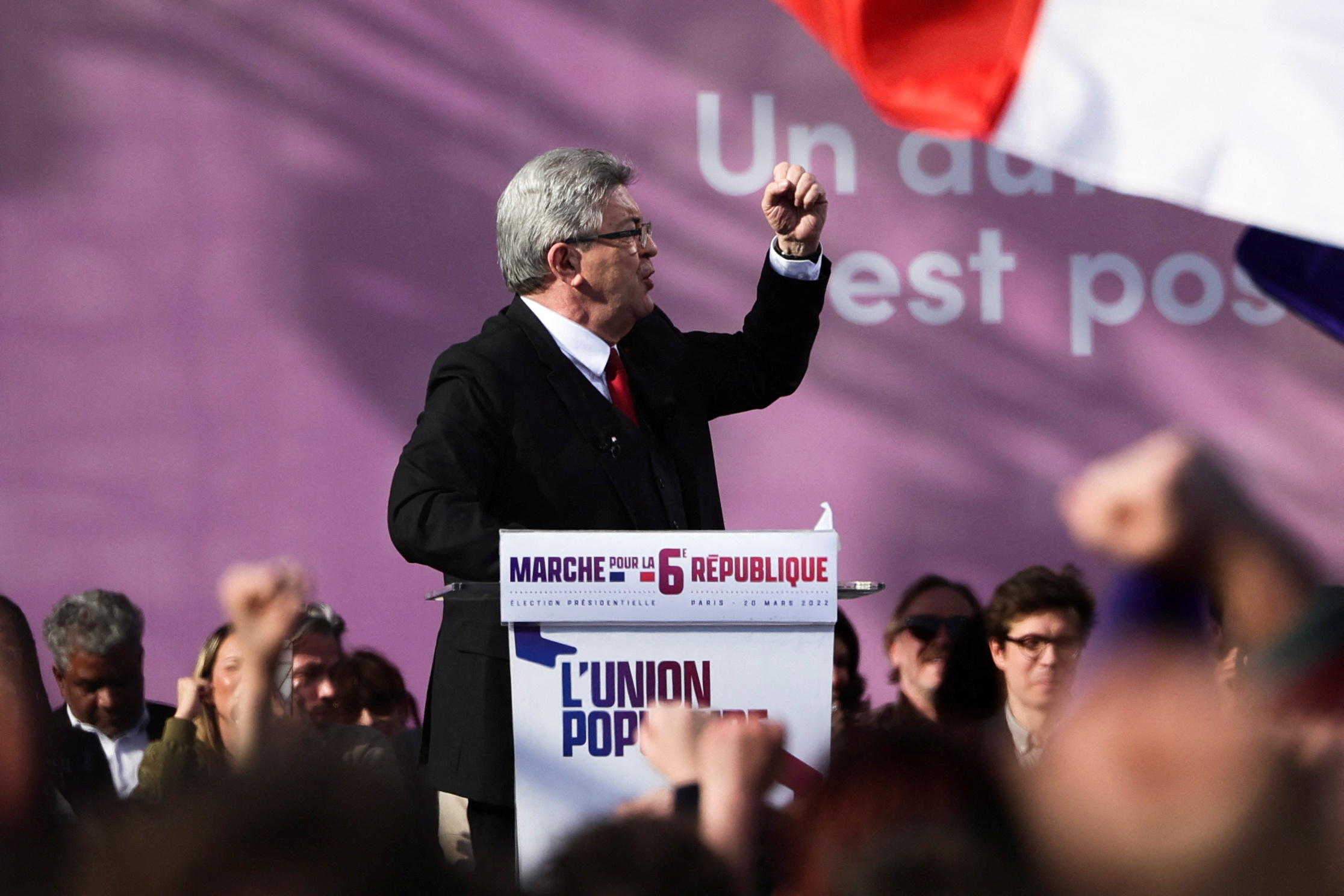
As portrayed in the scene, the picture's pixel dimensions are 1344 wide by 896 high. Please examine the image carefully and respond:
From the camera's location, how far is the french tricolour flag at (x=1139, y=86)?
Result: 2.06 meters

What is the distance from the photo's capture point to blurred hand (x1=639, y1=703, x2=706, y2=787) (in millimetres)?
1771

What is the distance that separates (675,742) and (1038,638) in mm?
2182

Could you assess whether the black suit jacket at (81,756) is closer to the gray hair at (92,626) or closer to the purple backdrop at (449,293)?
the gray hair at (92,626)

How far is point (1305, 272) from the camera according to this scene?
2580 millimetres

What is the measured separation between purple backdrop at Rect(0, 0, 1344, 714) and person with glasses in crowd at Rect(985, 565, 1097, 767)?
1.02 meters

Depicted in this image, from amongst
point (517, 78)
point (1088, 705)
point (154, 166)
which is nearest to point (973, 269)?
point (517, 78)

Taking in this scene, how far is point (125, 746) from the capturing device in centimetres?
428

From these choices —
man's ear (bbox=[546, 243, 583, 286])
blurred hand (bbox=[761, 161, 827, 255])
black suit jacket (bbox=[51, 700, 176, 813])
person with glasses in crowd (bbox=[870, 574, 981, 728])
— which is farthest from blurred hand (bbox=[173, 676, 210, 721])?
blurred hand (bbox=[761, 161, 827, 255])

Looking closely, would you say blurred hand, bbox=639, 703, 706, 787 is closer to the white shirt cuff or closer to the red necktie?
the red necktie

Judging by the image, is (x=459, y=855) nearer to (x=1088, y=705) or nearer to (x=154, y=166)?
(x=1088, y=705)

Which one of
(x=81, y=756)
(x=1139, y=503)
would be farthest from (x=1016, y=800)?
(x=81, y=756)

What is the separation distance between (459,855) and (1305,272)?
1.57m

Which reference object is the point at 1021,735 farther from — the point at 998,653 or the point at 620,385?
the point at 620,385

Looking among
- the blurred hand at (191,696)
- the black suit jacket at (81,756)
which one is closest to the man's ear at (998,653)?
the blurred hand at (191,696)
